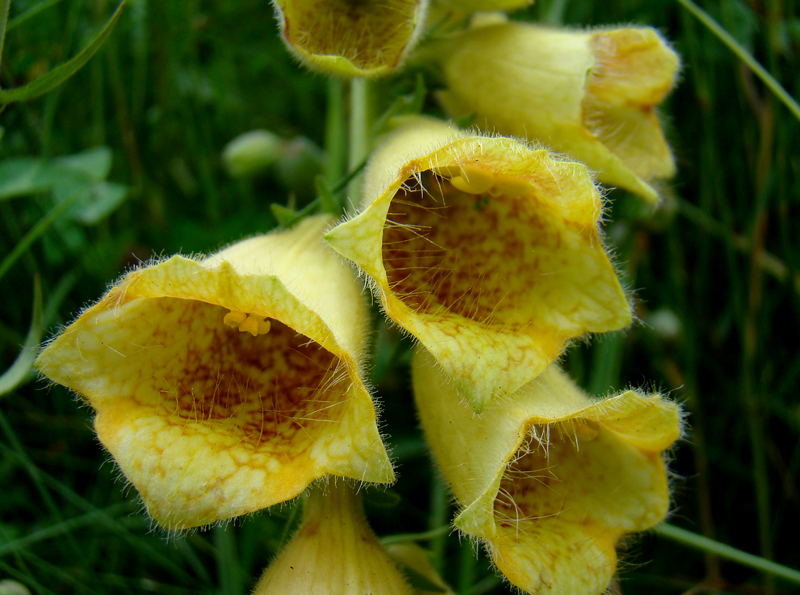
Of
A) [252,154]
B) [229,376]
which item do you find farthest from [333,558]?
[252,154]

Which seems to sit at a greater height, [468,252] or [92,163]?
[468,252]

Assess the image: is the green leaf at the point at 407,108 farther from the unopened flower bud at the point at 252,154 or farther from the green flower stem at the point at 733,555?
the green flower stem at the point at 733,555

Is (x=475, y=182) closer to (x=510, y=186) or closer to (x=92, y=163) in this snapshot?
(x=510, y=186)

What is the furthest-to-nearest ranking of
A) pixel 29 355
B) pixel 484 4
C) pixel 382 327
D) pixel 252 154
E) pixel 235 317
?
pixel 252 154
pixel 382 327
pixel 484 4
pixel 29 355
pixel 235 317

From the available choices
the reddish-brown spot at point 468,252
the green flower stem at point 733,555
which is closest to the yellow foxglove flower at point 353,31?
the reddish-brown spot at point 468,252

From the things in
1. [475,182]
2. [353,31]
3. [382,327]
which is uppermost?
[353,31]

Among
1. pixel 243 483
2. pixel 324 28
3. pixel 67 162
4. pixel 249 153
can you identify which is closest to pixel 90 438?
pixel 67 162

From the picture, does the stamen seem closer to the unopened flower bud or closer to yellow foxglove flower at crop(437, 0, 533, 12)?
yellow foxglove flower at crop(437, 0, 533, 12)

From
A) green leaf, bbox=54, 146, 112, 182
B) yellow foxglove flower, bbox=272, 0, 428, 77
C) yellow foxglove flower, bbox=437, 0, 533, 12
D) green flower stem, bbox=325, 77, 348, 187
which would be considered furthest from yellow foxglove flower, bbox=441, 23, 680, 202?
green leaf, bbox=54, 146, 112, 182
